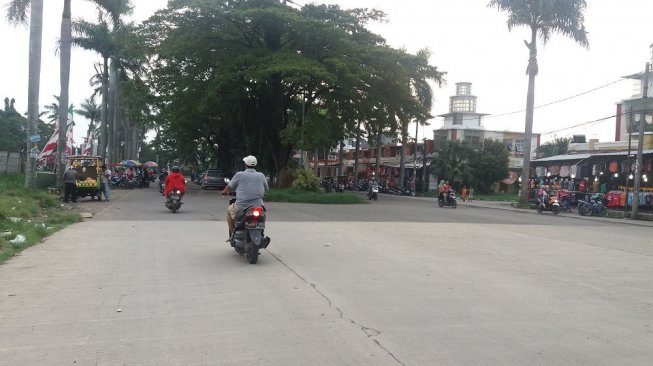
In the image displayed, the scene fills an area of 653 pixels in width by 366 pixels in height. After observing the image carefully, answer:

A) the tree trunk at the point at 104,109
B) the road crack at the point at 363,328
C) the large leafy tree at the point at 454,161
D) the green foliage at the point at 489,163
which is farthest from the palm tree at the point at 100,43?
the road crack at the point at 363,328

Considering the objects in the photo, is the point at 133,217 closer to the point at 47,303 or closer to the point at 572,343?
the point at 47,303

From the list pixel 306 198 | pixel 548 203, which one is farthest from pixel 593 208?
pixel 306 198

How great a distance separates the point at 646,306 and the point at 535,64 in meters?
28.6

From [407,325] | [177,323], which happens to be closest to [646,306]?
[407,325]

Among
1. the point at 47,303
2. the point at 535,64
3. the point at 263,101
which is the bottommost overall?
the point at 47,303

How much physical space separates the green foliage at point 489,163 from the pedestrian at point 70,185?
37741mm

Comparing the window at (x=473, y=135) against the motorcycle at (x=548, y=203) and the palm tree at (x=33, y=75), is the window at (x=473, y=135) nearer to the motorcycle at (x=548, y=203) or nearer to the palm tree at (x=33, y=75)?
the motorcycle at (x=548, y=203)

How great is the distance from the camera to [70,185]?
886 inches

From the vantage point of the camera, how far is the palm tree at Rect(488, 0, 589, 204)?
31359 millimetres

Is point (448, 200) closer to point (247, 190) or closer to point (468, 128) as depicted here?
point (247, 190)

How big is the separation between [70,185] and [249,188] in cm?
1606

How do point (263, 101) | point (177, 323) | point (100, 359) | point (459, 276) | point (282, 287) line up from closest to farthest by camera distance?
point (100, 359), point (177, 323), point (282, 287), point (459, 276), point (263, 101)

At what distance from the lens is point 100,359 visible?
4.34 meters

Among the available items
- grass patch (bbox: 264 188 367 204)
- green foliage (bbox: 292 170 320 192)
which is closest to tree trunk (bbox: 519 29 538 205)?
grass patch (bbox: 264 188 367 204)
